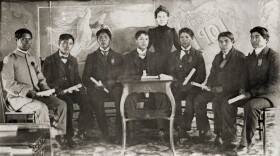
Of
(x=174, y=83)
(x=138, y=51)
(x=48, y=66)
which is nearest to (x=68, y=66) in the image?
→ (x=48, y=66)

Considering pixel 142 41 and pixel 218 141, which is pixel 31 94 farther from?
pixel 218 141

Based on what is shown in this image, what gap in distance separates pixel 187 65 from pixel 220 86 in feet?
1.65

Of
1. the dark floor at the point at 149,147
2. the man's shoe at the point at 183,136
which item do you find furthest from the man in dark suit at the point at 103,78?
the man's shoe at the point at 183,136

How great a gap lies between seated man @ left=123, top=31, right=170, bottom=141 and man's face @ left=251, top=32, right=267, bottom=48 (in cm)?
129

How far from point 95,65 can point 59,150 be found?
1186mm

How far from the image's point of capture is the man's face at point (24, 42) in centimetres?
467

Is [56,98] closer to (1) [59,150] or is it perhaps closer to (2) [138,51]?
(1) [59,150]

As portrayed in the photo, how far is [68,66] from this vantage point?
4711mm

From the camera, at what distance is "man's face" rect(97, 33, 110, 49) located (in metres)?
4.71

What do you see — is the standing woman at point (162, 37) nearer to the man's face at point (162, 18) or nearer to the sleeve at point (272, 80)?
the man's face at point (162, 18)

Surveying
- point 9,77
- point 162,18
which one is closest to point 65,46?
point 9,77

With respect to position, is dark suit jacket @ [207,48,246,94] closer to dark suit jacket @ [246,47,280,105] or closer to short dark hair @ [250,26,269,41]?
dark suit jacket @ [246,47,280,105]

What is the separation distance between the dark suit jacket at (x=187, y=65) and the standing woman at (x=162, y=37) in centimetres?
9

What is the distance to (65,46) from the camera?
4719 mm
